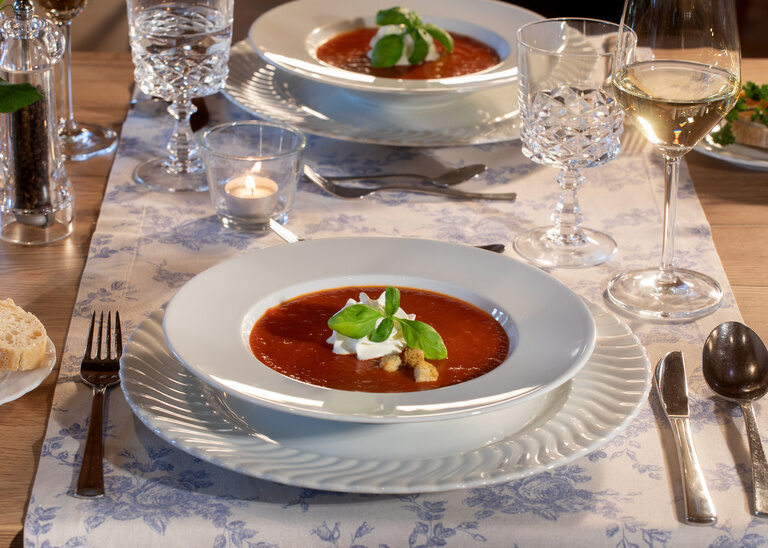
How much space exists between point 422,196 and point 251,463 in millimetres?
883

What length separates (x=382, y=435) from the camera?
97 centimetres

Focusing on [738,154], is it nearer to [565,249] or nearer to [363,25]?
[565,249]

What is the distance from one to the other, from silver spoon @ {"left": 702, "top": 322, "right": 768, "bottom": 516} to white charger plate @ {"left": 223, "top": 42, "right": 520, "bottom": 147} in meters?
0.70

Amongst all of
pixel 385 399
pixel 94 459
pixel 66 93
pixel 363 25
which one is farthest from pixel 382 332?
pixel 363 25

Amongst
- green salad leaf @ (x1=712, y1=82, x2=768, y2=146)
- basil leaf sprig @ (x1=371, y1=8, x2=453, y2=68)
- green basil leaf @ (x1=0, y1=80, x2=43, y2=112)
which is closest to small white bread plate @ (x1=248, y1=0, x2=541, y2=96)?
basil leaf sprig @ (x1=371, y1=8, x2=453, y2=68)

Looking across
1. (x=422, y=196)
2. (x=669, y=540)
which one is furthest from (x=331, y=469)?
(x=422, y=196)

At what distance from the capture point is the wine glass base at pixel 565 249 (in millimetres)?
1489

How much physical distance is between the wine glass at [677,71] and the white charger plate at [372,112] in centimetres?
49

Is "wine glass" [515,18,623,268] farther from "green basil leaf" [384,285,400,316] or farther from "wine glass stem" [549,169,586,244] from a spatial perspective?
"green basil leaf" [384,285,400,316]

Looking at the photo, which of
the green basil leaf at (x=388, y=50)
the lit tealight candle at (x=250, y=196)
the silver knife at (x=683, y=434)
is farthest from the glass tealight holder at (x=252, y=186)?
the silver knife at (x=683, y=434)

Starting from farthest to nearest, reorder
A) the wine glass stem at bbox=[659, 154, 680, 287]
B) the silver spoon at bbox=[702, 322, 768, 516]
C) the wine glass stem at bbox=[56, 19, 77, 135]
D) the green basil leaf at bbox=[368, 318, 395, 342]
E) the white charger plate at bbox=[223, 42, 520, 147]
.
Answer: the wine glass stem at bbox=[56, 19, 77, 135]
the white charger plate at bbox=[223, 42, 520, 147]
the wine glass stem at bbox=[659, 154, 680, 287]
the silver spoon at bbox=[702, 322, 768, 516]
the green basil leaf at bbox=[368, 318, 395, 342]

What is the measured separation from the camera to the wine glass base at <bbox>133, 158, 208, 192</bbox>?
1.71m

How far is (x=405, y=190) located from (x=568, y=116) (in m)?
0.37

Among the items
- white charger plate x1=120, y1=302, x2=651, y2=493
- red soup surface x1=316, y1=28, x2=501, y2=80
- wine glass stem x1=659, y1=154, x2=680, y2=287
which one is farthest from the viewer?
red soup surface x1=316, y1=28, x2=501, y2=80
